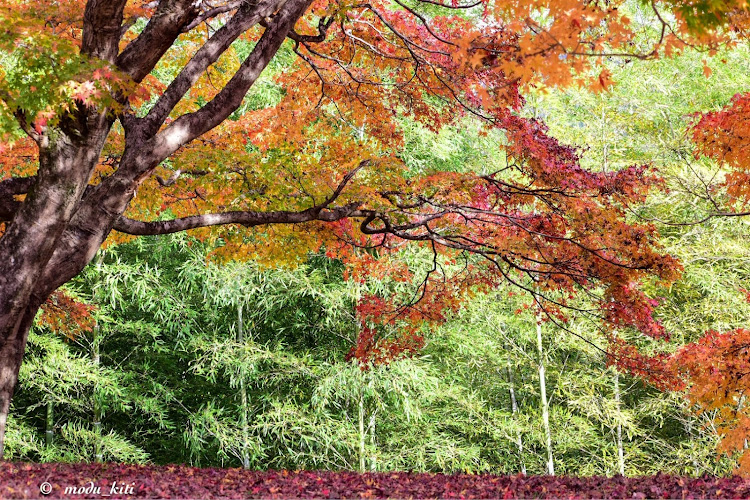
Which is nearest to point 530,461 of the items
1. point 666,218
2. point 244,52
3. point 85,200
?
point 666,218

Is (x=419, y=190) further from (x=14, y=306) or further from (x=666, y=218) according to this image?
(x=666, y=218)

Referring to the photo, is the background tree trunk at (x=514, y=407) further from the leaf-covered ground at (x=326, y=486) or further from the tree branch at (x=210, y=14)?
the tree branch at (x=210, y=14)

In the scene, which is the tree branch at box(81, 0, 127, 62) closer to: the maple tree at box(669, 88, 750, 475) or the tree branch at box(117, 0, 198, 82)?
the tree branch at box(117, 0, 198, 82)

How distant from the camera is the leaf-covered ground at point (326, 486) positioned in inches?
170

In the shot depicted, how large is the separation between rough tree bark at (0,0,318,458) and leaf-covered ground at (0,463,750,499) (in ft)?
2.38

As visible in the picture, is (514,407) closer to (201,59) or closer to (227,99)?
(227,99)

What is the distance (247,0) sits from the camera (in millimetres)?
4301

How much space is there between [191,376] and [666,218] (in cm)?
716

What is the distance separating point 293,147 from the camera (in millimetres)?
5777

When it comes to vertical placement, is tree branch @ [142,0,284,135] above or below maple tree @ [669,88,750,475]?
above

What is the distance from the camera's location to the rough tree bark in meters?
3.79

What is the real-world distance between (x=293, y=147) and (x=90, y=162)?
208 centimetres

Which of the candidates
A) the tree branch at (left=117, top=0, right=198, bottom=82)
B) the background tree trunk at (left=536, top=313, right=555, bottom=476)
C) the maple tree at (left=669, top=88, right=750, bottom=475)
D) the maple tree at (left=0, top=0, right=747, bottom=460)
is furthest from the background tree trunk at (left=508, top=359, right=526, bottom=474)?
the tree branch at (left=117, top=0, right=198, bottom=82)

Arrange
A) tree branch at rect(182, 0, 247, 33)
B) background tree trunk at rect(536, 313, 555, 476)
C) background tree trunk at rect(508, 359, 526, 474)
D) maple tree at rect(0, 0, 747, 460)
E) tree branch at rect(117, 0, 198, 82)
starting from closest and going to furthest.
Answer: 1. maple tree at rect(0, 0, 747, 460)
2. tree branch at rect(117, 0, 198, 82)
3. tree branch at rect(182, 0, 247, 33)
4. background tree trunk at rect(536, 313, 555, 476)
5. background tree trunk at rect(508, 359, 526, 474)
